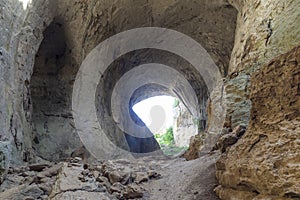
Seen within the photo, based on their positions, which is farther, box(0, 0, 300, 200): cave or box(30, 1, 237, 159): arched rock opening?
box(30, 1, 237, 159): arched rock opening

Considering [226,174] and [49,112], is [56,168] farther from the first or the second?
[49,112]

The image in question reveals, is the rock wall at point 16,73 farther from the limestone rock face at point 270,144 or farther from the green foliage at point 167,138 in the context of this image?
the green foliage at point 167,138

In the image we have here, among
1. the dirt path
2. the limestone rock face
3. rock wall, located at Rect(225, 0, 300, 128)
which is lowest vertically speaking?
the dirt path

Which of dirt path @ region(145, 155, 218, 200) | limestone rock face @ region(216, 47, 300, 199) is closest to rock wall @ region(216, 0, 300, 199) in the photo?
limestone rock face @ region(216, 47, 300, 199)

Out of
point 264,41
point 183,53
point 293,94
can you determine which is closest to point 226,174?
point 293,94

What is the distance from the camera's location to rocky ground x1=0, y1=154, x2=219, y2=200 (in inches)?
69.0

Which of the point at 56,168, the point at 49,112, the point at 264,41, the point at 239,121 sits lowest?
the point at 56,168

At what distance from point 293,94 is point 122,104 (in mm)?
4860

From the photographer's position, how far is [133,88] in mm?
6797

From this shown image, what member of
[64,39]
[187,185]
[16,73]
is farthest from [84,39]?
[187,185]

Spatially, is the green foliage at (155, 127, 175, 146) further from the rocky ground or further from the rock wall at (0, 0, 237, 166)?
the rocky ground

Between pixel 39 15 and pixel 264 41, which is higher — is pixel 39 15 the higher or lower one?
the higher one

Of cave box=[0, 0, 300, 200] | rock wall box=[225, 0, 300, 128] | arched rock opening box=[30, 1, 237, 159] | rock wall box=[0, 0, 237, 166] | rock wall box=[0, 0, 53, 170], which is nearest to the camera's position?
cave box=[0, 0, 300, 200]

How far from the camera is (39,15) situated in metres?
3.40
